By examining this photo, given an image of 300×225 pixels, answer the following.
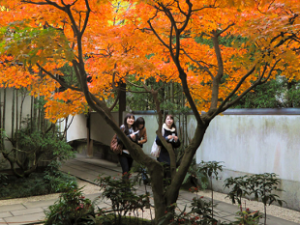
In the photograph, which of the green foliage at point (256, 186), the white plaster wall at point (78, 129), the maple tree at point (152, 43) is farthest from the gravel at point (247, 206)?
the white plaster wall at point (78, 129)

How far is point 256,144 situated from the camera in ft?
21.5

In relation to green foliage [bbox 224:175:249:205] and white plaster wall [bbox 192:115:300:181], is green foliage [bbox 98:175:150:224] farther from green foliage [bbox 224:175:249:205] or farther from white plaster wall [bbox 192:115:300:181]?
white plaster wall [bbox 192:115:300:181]

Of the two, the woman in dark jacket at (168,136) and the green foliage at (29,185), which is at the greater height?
the woman in dark jacket at (168,136)

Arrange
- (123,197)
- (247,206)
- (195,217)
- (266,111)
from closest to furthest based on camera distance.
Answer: (195,217)
(123,197)
(247,206)
(266,111)

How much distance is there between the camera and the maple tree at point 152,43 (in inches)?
143

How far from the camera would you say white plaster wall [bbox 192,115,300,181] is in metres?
5.88

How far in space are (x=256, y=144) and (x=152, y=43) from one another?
3.25 m

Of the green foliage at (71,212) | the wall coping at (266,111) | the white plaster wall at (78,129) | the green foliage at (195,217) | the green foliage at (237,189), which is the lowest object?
the green foliage at (71,212)

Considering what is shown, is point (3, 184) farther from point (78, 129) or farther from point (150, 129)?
point (78, 129)

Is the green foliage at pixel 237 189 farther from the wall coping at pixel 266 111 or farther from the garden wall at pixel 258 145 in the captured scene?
the wall coping at pixel 266 111

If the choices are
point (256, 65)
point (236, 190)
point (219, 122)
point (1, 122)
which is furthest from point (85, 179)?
point (256, 65)

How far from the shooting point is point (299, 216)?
543 cm

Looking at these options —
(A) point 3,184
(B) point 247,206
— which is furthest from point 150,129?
(A) point 3,184

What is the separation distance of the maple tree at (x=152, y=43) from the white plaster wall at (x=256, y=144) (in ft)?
3.82
